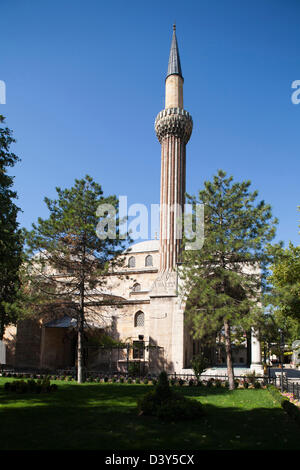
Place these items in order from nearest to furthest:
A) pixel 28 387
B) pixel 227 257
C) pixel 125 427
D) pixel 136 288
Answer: pixel 125 427
pixel 28 387
pixel 227 257
pixel 136 288

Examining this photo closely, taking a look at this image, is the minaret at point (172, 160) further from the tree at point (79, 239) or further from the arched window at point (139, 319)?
the tree at point (79, 239)

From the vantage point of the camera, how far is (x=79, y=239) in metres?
20.5

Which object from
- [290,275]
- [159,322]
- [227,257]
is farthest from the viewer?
[159,322]

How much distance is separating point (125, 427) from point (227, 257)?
476 inches

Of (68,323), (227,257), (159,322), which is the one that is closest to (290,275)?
(227,257)

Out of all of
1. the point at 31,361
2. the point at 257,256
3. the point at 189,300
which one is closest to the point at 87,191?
the point at 189,300

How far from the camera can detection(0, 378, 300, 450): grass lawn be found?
23.7ft

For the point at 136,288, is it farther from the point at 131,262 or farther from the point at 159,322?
the point at 159,322

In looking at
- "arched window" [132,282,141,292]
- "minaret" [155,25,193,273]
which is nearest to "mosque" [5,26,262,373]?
"minaret" [155,25,193,273]

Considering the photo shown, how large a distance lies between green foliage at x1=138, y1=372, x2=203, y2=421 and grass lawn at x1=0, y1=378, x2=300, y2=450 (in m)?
0.28

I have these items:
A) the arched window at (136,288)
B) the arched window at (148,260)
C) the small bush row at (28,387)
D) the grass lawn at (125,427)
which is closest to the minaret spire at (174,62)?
the arched window at (148,260)

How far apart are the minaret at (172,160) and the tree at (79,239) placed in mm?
10249

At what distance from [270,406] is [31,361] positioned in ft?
80.8
